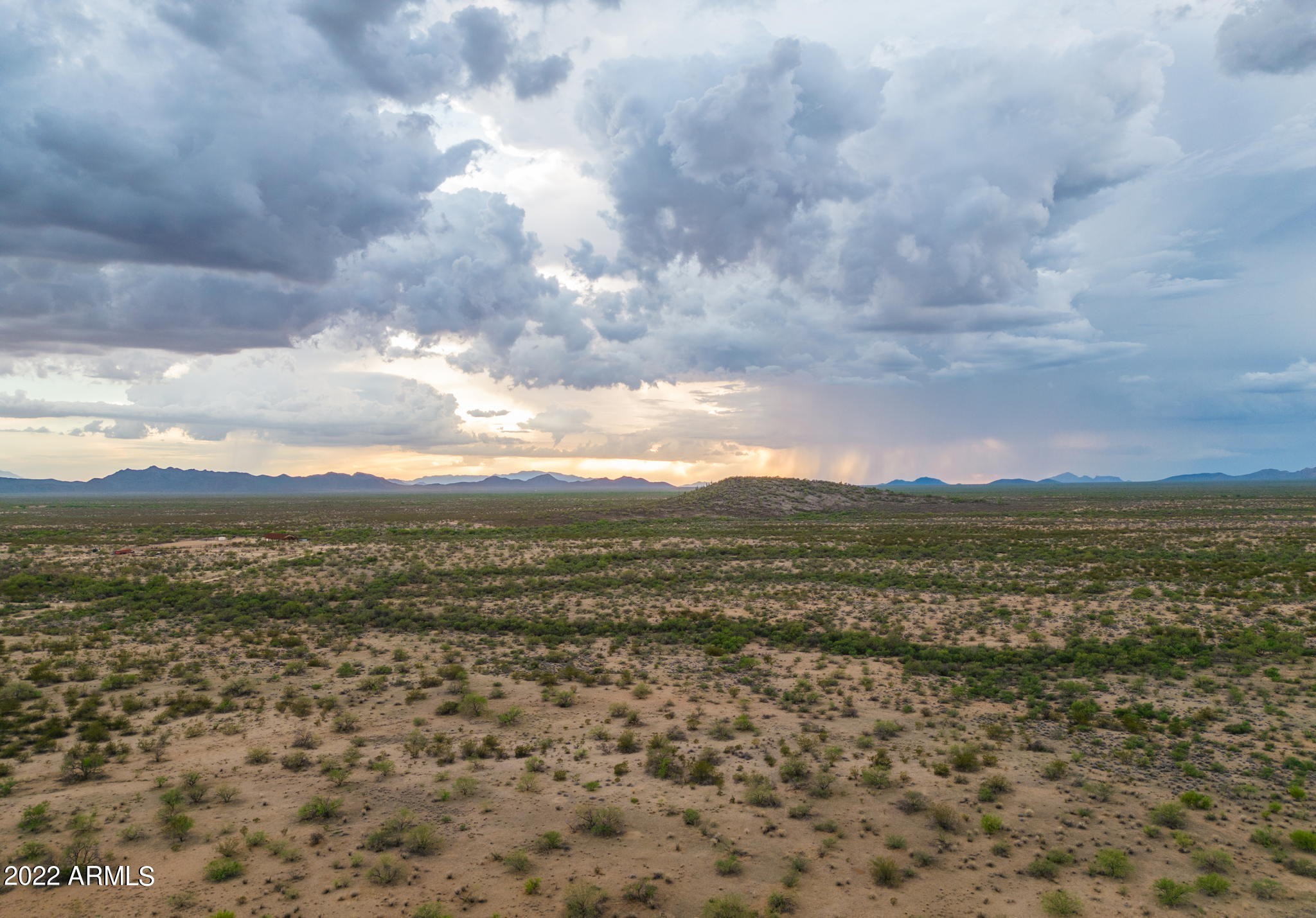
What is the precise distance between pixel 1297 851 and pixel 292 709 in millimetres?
24565

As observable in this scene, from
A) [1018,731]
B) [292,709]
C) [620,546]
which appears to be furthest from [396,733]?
[620,546]

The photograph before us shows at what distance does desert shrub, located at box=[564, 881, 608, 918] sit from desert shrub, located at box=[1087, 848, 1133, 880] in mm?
8996

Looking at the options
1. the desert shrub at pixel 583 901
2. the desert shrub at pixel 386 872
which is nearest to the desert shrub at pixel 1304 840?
the desert shrub at pixel 583 901

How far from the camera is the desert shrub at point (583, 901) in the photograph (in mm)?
10359

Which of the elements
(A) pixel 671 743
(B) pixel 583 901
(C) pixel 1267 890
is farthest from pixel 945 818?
(B) pixel 583 901

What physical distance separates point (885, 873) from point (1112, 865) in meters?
4.25

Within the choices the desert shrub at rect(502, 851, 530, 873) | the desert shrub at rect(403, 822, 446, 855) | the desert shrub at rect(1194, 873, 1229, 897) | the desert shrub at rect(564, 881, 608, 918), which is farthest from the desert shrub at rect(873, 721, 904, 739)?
the desert shrub at rect(403, 822, 446, 855)

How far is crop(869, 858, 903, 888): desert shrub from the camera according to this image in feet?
36.7

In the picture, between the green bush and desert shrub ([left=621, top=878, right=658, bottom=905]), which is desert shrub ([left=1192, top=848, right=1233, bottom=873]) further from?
desert shrub ([left=621, top=878, right=658, bottom=905])

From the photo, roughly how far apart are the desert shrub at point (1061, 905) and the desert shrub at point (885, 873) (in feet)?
7.52

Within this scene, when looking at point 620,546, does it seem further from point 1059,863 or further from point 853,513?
point 853,513

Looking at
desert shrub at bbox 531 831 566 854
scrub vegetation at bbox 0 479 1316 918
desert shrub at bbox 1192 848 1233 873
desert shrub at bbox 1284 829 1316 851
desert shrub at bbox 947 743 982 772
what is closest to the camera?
scrub vegetation at bbox 0 479 1316 918

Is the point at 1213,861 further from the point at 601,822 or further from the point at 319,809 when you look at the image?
the point at 319,809

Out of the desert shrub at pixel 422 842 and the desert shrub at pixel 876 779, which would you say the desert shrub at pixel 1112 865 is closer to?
the desert shrub at pixel 876 779
